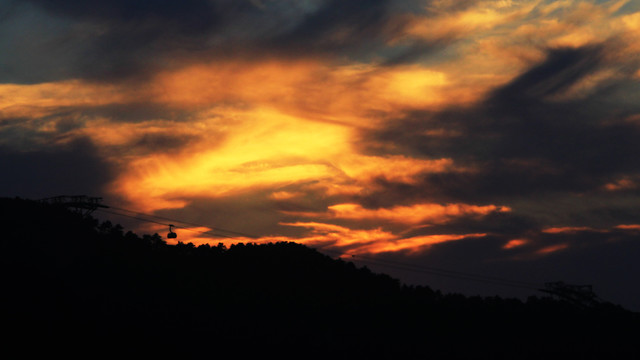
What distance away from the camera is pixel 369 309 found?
171 metres

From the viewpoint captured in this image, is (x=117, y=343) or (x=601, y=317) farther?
(x=601, y=317)

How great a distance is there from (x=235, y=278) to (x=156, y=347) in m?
53.8

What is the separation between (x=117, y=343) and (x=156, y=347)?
765cm

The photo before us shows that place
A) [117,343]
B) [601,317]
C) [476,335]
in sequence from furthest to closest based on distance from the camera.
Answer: [601,317] < [476,335] < [117,343]

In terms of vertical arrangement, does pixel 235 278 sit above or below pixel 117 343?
→ above

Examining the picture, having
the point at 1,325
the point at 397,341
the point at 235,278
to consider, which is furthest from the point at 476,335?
the point at 1,325

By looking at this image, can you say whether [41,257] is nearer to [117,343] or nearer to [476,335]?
[117,343]

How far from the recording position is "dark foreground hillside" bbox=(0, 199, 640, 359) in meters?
122

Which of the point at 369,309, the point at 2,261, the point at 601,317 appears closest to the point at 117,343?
the point at 2,261

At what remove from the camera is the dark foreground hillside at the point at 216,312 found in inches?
4788

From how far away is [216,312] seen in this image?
14688 centimetres

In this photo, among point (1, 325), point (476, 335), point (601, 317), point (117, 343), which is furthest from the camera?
point (601, 317)

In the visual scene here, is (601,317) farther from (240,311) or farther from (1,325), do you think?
(1,325)

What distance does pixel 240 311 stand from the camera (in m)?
152
